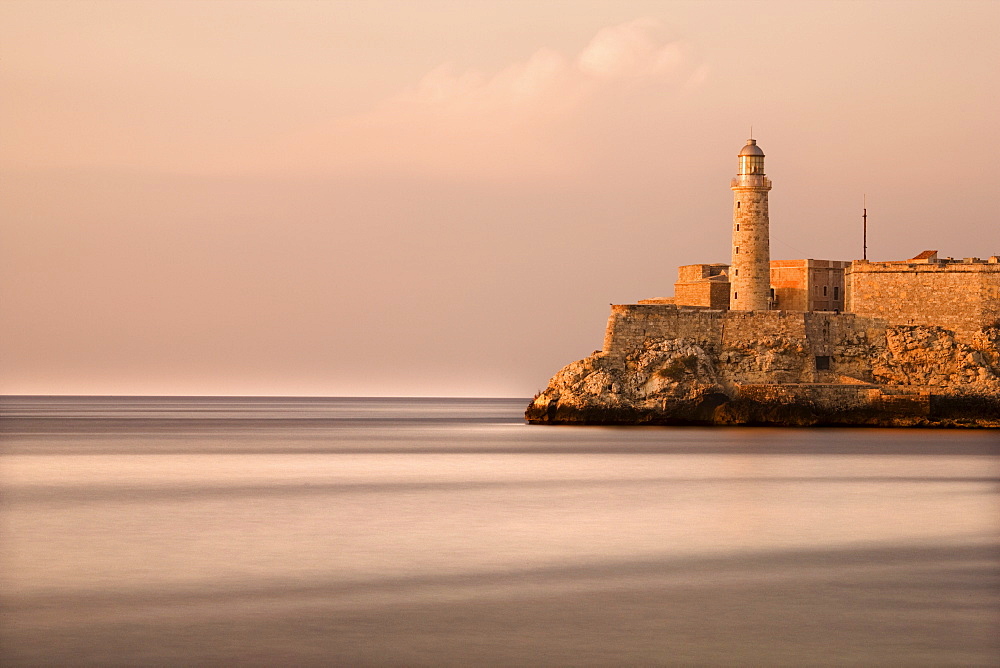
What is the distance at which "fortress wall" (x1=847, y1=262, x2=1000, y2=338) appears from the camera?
47562 millimetres

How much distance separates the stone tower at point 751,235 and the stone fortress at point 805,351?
4 centimetres

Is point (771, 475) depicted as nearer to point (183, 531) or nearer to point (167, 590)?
point (183, 531)

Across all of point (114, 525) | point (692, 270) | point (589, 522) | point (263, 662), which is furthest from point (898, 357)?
point (263, 662)

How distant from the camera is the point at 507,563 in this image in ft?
48.8

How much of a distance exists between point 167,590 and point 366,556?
3.12 m

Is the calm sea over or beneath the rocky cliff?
beneath

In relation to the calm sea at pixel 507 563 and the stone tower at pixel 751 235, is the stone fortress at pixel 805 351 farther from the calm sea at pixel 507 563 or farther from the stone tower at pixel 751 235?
the calm sea at pixel 507 563

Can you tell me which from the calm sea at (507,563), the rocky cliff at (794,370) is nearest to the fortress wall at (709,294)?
the rocky cliff at (794,370)

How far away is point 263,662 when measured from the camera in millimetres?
9500

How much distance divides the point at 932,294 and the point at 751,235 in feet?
21.8

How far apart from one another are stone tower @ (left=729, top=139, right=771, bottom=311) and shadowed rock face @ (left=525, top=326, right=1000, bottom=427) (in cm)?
171

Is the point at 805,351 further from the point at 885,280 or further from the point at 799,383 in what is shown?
the point at 885,280

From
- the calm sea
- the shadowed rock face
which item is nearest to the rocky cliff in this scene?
the shadowed rock face

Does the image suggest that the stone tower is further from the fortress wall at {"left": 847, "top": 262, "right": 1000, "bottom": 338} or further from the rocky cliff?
the fortress wall at {"left": 847, "top": 262, "right": 1000, "bottom": 338}
